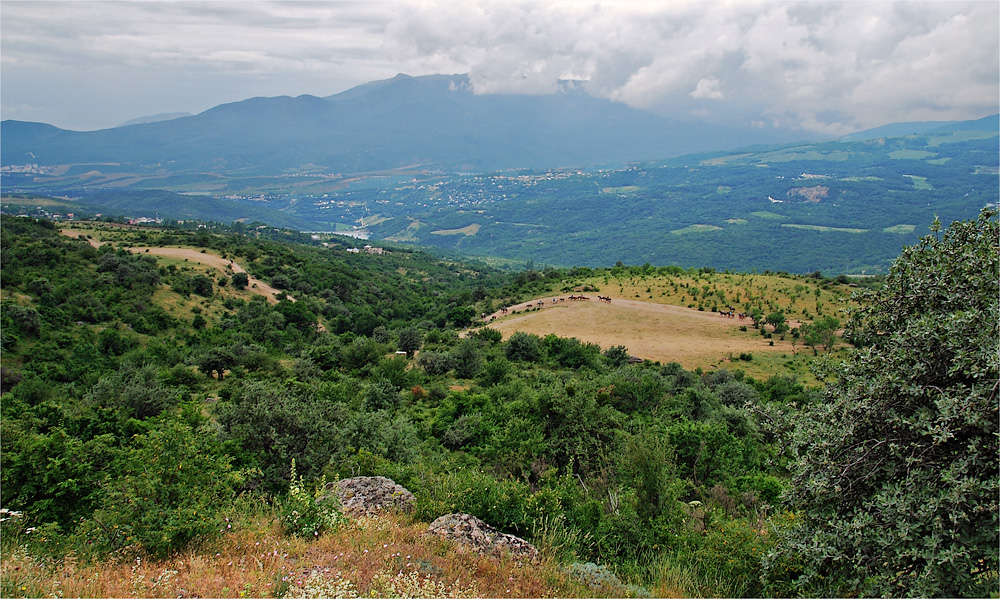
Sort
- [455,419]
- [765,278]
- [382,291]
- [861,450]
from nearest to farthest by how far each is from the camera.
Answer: [861,450]
[455,419]
[765,278]
[382,291]

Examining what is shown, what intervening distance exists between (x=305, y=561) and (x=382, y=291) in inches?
2565

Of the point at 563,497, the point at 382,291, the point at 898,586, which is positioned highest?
the point at 898,586

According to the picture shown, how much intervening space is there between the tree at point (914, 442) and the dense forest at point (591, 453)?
0.08 feet

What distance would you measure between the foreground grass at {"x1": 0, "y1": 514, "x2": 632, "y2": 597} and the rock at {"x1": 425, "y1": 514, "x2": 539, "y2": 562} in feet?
0.79

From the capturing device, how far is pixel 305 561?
6.14 metres

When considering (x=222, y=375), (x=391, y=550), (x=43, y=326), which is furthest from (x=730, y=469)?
(x=43, y=326)

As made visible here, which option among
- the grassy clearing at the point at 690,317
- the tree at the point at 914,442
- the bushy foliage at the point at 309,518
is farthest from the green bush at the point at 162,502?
the grassy clearing at the point at 690,317

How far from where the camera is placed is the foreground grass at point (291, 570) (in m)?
5.47

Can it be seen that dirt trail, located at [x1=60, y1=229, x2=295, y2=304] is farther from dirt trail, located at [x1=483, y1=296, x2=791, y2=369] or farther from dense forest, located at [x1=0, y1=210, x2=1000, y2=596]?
dirt trail, located at [x1=483, y1=296, x2=791, y2=369]

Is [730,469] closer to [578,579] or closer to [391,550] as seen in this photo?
[578,579]

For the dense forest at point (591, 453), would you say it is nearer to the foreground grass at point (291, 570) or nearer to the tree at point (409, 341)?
the foreground grass at point (291, 570)

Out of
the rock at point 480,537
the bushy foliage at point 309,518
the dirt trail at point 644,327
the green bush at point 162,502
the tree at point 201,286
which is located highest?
the green bush at point 162,502

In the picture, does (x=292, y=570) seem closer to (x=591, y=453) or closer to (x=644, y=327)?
(x=591, y=453)

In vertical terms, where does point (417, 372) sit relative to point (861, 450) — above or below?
below
